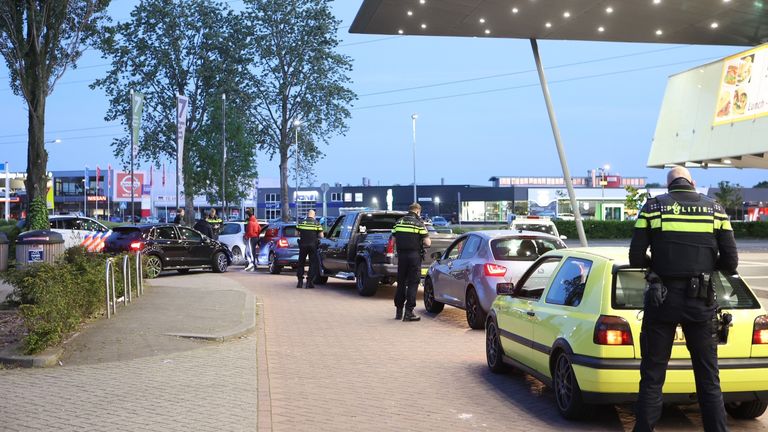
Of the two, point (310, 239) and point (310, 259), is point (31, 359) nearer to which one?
point (310, 239)

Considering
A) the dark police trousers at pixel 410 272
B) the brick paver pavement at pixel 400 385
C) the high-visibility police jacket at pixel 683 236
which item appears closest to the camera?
the high-visibility police jacket at pixel 683 236

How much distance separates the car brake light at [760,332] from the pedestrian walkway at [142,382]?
3.94 m

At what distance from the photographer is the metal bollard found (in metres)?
14.4

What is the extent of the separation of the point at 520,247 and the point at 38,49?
653 inches

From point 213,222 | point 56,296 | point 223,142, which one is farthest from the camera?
point 223,142

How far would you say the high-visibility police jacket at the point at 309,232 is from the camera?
19.5 meters

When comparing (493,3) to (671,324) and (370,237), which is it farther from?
(671,324)

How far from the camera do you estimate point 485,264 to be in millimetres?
12750

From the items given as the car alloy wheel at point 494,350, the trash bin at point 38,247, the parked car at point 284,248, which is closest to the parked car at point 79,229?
the parked car at point 284,248

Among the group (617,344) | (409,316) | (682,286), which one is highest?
(682,286)

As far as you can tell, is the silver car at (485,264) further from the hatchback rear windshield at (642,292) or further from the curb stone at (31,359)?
the curb stone at (31,359)

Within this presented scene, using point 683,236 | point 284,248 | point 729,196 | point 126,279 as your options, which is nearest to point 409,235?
point 126,279

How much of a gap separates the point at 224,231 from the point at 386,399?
941 inches

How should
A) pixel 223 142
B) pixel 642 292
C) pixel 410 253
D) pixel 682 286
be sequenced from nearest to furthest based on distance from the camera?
1. pixel 682 286
2. pixel 642 292
3. pixel 410 253
4. pixel 223 142
